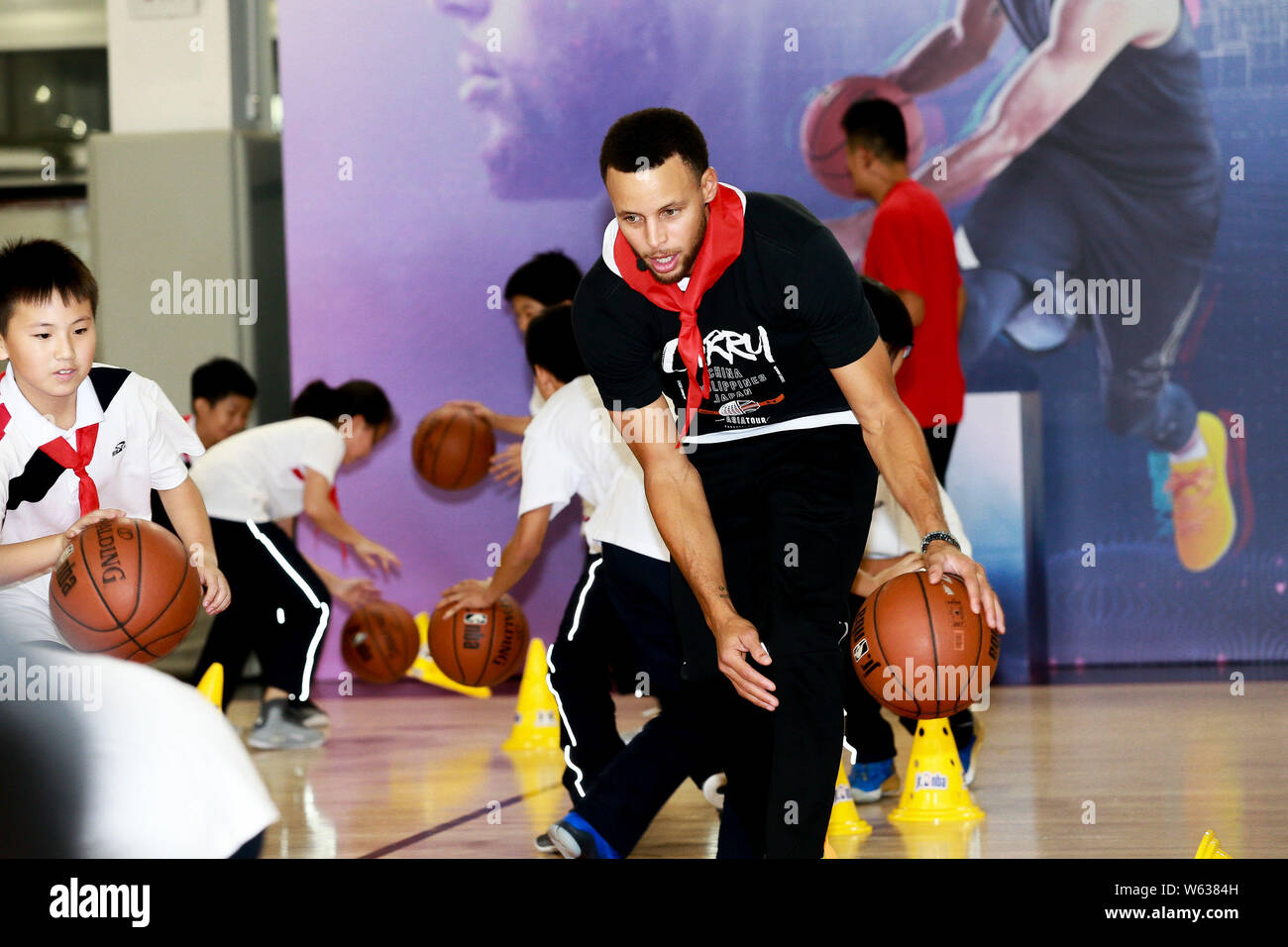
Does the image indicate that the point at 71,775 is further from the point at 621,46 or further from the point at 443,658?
the point at 621,46

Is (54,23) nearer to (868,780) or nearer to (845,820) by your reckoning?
(868,780)

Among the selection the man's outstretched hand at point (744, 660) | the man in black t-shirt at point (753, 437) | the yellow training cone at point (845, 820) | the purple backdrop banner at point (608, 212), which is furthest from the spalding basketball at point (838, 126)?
the man's outstretched hand at point (744, 660)

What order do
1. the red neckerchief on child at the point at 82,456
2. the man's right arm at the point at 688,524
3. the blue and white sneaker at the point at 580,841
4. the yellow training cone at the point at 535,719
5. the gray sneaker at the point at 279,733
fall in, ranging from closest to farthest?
the man's right arm at the point at 688,524 → the red neckerchief on child at the point at 82,456 → the blue and white sneaker at the point at 580,841 → the yellow training cone at the point at 535,719 → the gray sneaker at the point at 279,733

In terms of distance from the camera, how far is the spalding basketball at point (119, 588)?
2.90 m

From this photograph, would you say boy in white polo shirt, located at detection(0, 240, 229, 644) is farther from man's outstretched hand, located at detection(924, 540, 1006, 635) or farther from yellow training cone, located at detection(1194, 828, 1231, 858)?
yellow training cone, located at detection(1194, 828, 1231, 858)

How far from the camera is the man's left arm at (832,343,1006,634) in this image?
278 cm

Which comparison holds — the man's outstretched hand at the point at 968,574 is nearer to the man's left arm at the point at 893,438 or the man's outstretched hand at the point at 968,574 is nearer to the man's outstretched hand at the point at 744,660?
the man's left arm at the point at 893,438

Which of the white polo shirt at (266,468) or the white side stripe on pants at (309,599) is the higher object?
the white polo shirt at (266,468)

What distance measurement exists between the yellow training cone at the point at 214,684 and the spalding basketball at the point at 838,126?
3.91 meters

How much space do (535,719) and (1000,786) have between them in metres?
1.91

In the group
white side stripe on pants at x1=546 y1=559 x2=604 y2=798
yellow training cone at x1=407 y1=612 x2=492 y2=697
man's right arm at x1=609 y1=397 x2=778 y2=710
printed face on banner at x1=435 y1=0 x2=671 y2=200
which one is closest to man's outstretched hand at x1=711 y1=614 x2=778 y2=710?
man's right arm at x1=609 y1=397 x2=778 y2=710

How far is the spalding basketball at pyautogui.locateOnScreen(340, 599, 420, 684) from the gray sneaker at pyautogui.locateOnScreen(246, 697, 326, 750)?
1.30 ft

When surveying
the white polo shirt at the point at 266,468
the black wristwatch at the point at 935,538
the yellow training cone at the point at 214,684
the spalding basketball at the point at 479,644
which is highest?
the white polo shirt at the point at 266,468

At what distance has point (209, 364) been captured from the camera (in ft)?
20.4
